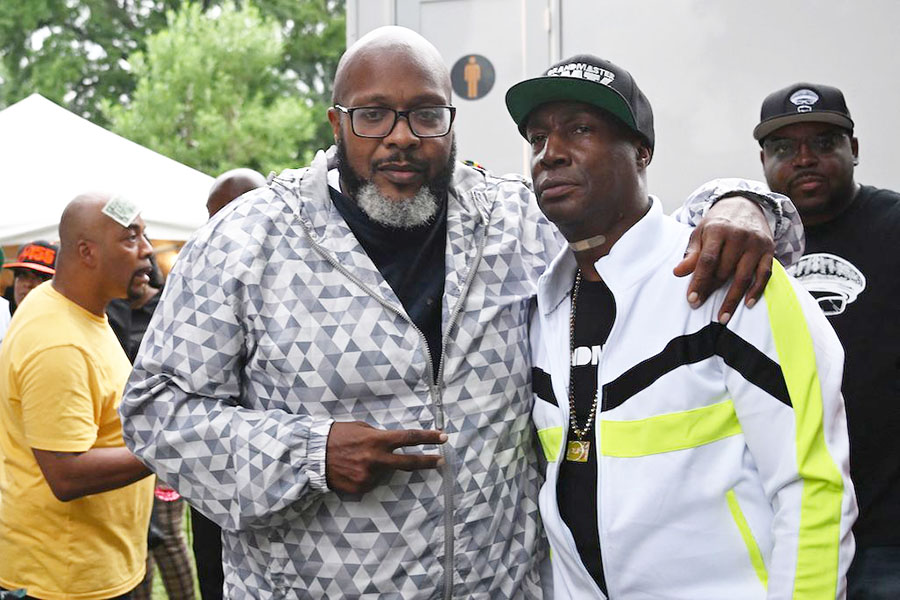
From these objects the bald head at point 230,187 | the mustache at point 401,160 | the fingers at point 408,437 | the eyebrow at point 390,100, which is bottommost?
the fingers at point 408,437

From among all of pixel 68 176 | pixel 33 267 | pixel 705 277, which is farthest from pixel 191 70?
pixel 705 277

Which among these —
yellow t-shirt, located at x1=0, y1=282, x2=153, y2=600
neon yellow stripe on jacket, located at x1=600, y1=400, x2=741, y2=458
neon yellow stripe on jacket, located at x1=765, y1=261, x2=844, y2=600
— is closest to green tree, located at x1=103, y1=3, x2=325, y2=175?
yellow t-shirt, located at x1=0, y1=282, x2=153, y2=600

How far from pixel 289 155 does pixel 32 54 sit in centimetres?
925

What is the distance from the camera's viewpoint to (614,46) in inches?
166

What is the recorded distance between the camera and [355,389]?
7.96 ft

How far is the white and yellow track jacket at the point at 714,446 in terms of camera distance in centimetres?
202

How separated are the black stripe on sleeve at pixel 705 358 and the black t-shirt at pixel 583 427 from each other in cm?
13

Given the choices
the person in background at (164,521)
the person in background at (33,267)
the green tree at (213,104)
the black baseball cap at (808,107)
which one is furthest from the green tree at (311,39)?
the black baseball cap at (808,107)

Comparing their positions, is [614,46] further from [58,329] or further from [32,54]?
[32,54]

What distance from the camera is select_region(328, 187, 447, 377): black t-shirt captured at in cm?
258

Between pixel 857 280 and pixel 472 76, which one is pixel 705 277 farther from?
pixel 472 76

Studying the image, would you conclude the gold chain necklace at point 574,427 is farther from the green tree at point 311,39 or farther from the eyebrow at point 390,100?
the green tree at point 311,39

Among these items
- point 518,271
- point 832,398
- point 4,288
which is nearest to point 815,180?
point 518,271

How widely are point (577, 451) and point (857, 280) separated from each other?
1.54m
